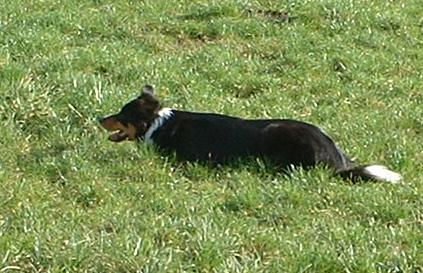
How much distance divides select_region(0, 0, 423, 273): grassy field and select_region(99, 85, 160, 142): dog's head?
0.13m

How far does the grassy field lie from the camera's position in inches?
239

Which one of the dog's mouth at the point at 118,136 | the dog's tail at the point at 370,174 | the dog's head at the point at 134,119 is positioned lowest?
the dog's mouth at the point at 118,136

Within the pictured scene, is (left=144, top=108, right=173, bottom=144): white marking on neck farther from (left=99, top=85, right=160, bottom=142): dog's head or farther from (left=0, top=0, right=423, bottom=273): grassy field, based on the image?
(left=0, top=0, right=423, bottom=273): grassy field

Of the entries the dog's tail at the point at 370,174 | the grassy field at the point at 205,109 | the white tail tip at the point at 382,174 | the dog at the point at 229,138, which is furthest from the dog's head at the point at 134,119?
the white tail tip at the point at 382,174

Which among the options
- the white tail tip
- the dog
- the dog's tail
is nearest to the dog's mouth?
the dog

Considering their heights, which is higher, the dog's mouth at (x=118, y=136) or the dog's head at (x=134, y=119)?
the dog's head at (x=134, y=119)

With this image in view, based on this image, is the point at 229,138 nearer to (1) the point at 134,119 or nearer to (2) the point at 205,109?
(1) the point at 134,119

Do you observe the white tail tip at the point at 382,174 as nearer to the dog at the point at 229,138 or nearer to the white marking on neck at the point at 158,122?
the dog at the point at 229,138

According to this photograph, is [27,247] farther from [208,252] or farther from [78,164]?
[78,164]

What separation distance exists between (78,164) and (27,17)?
205 inches

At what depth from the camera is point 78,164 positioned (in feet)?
25.4

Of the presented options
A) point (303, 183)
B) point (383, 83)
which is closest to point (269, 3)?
point (383, 83)

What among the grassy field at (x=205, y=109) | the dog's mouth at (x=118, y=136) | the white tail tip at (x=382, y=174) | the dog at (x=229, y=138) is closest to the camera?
the grassy field at (x=205, y=109)

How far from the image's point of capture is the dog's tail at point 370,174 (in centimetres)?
779
